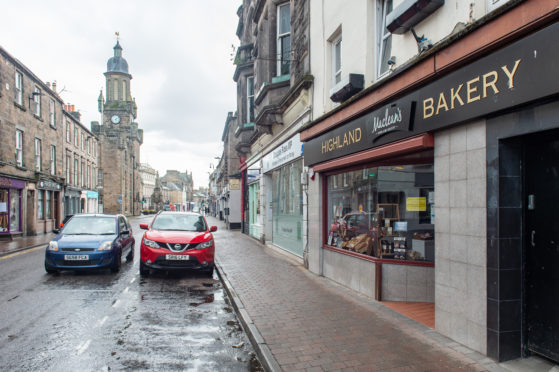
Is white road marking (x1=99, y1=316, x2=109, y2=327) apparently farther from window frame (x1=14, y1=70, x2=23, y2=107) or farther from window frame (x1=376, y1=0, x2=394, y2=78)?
window frame (x1=14, y1=70, x2=23, y2=107)

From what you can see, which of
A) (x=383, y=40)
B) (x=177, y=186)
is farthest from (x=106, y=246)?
(x=177, y=186)

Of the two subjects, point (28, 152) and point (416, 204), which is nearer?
point (416, 204)

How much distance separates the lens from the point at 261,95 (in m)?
14.5

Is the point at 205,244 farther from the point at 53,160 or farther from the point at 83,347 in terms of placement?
the point at 53,160

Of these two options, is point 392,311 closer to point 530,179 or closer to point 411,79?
point 530,179

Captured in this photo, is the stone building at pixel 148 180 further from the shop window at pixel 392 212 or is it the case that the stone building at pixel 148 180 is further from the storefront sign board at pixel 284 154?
the shop window at pixel 392 212

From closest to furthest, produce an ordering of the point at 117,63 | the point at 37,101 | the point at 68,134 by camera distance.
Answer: the point at 37,101 < the point at 68,134 < the point at 117,63

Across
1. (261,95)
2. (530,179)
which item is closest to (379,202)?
(530,179)

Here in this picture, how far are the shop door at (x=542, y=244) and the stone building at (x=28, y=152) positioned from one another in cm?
2243

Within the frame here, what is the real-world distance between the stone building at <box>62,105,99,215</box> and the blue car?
21640mm

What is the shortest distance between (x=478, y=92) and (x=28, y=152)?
2541 centimetres

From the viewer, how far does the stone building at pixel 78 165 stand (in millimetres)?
31094

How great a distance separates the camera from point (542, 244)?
405 centimetres

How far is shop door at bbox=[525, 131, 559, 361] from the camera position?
12.8 feet
